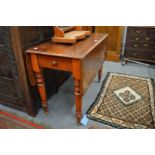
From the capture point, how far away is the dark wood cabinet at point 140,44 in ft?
8.52

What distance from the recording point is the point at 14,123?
5.07 feet

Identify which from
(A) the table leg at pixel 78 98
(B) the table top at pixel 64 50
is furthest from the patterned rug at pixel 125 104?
(B) the table top at pixel 64 50

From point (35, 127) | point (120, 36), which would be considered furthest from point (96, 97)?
point (120, 36)

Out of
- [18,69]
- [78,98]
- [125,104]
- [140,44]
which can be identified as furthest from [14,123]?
[140,44]

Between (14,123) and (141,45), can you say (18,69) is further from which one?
(141,45)

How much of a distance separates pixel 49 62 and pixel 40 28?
443 millimetres

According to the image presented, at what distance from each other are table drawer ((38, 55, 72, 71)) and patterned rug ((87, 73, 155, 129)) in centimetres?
70

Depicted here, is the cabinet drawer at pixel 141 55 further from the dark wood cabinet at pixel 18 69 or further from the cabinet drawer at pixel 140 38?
the dark wood cabinet at pixel 18 69

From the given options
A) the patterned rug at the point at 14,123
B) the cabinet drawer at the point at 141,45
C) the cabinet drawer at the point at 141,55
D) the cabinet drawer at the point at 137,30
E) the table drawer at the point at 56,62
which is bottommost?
the patterned rug at the point at 14,123

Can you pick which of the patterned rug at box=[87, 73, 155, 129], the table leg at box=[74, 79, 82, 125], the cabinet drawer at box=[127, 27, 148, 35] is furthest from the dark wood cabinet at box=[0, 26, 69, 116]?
the cabinet drawer at box=[127, 27, 148, 35]

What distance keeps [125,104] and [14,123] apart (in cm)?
128

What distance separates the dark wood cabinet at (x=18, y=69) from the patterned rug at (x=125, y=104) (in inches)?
25.5

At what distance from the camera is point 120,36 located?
292cm

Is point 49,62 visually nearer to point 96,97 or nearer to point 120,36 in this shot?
point 96,97
